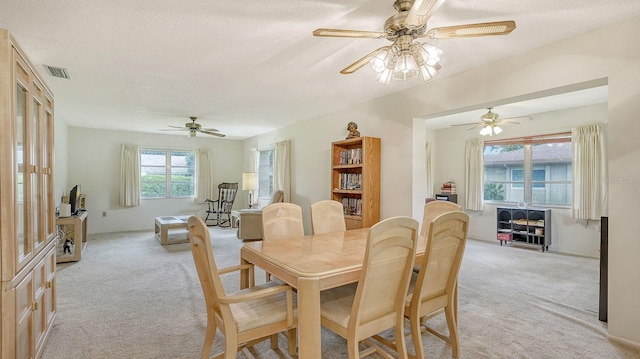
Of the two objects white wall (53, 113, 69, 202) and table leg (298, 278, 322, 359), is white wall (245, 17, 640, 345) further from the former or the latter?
white wall (53, 113, 69, 202)

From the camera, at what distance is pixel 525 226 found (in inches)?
212

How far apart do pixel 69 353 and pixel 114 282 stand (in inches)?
61.9

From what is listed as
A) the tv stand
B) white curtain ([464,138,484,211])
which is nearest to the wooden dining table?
the tv stand

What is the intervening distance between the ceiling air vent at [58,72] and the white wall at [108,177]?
4.04 meters

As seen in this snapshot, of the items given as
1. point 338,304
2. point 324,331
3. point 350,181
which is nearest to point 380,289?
point 338,304

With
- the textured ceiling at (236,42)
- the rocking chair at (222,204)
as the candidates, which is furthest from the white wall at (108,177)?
the textured ceiling at (236,42)

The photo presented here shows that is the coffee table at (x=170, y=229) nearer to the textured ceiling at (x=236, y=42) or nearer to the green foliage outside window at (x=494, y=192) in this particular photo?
the textured ceiling at (x=236, y=42)

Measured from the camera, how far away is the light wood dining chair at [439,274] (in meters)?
1.81

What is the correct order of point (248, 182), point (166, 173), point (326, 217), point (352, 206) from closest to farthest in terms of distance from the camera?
point (326, 217)
point (352, 206)
point (248, 182)
point (166, 173)

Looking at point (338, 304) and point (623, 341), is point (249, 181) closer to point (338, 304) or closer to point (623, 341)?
point (338, 304)

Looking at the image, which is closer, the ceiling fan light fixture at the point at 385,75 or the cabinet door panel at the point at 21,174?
the cabinet door panel at the point at 21,174

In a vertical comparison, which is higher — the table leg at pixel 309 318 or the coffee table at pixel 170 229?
the table leg at pixel 309 318

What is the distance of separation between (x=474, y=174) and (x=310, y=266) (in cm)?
557

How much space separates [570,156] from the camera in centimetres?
519
